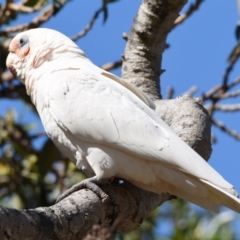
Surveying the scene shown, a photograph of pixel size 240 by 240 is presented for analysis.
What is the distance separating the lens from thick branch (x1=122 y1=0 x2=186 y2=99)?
3344mm

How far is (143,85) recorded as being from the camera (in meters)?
3.47

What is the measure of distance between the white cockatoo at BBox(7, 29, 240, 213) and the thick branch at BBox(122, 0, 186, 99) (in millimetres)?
411

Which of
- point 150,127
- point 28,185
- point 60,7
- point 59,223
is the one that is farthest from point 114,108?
point 28,185

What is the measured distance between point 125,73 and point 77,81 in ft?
2.20

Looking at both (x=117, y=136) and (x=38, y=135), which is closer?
(x=117, y=136)

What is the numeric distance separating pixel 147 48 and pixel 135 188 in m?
0.97

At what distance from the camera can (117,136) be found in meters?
2.72

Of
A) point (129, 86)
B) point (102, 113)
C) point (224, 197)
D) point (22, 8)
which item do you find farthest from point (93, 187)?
point (22, 8)

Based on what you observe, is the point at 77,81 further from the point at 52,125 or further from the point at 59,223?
the point at 59,223

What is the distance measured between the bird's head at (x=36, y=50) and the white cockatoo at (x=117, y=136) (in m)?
0.09

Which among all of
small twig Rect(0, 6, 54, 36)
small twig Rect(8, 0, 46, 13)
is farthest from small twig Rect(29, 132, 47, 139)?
small twig Rect(8, 0, 46, 13)

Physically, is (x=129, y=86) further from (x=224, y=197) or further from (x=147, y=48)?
(x=224, y=197)

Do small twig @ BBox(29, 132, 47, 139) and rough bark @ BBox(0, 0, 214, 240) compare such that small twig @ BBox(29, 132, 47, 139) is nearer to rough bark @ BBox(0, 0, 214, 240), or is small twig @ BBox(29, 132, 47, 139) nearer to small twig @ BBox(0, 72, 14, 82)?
small twig @ BBox(0, 72, 14, 82)

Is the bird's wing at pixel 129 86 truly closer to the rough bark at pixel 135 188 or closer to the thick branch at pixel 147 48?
the rough bark at pixel 135 188
